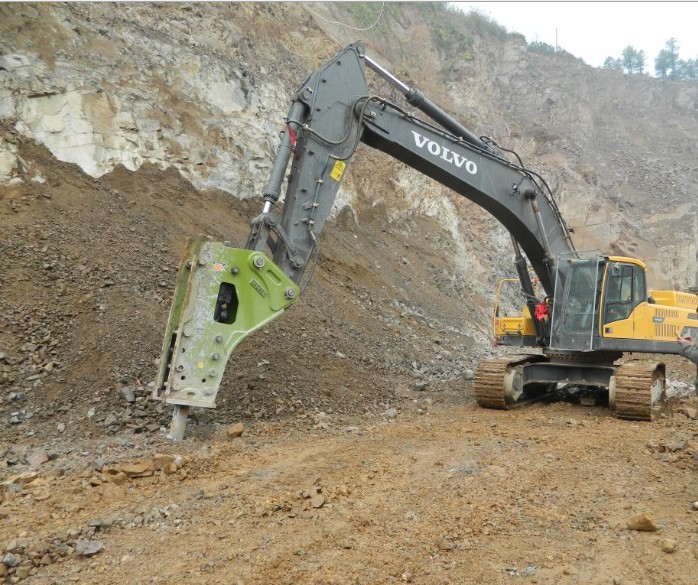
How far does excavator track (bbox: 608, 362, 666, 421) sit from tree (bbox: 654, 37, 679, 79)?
233 ft

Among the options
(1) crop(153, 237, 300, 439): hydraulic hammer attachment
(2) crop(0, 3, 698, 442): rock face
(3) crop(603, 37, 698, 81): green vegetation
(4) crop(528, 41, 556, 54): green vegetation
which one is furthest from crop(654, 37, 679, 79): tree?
(1) crop(153, 237, 300, 439): hydraulic hammer attachment

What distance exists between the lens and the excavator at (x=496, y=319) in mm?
5570

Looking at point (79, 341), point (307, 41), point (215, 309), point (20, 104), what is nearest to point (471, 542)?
point (215, 309)

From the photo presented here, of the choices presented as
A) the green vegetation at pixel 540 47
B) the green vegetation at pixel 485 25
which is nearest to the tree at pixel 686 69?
the green vegetation at pixel 540 47

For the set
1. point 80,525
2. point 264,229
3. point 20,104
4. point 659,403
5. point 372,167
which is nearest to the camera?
point 80,525

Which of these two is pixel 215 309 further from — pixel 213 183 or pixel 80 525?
pixel 213 183

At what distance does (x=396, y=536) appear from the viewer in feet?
12.6

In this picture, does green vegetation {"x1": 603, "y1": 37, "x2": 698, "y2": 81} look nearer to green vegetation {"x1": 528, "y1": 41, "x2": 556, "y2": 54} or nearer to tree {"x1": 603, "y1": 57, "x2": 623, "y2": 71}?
tree {"x1": 603, "y1": 57, "x2": 623, "y2": 71}

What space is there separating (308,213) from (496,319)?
4.61 m

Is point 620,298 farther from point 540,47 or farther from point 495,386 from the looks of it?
point 540,47

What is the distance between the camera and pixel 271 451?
564 cm

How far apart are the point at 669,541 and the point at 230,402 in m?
4.57

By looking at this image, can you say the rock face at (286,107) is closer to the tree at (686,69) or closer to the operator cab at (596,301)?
the operator cab at (596,301)

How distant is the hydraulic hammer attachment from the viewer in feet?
17.7
